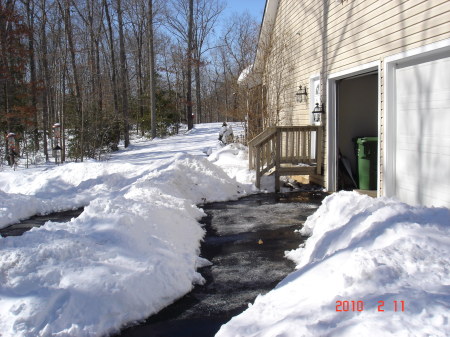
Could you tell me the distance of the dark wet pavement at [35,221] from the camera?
6.92 m

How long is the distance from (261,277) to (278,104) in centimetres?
843

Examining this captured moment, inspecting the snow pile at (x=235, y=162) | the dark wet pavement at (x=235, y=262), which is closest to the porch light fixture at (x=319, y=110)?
the dark wet pavement at (x=235, y=262)

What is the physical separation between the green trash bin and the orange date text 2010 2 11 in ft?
22.3

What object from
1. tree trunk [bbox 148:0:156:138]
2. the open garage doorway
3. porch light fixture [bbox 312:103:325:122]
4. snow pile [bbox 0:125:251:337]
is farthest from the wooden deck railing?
tree trunk [bbox 148:0:156:138]

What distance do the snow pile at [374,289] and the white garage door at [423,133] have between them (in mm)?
1752

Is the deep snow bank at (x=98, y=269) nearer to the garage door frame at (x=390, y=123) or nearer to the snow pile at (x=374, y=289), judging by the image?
the snow pile at (x=374, y=289)

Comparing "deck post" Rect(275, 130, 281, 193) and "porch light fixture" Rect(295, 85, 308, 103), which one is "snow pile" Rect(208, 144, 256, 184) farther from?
"porch light fixture" Rect(295, 85, 308, 103)

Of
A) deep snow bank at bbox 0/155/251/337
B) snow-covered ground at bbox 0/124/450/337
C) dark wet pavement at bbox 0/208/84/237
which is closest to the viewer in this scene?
snow-covered ground at bbox 0/124/450/337

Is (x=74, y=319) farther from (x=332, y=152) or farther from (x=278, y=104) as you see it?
(x=278, y=104)

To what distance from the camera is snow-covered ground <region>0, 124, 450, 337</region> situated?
2318mm

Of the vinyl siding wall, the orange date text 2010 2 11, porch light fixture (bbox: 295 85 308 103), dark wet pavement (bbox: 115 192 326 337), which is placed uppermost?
the vinyl siding wall

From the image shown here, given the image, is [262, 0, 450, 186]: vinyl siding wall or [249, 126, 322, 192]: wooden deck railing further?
Result: [249, 126, 322, 192]: wooden deck railing

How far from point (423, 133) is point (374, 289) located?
4.04 metres

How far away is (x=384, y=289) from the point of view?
8.28 feet
